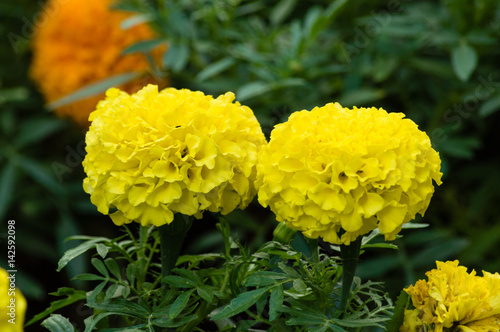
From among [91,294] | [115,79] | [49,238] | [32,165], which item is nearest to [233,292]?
[91,294]

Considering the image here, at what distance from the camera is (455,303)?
562mm

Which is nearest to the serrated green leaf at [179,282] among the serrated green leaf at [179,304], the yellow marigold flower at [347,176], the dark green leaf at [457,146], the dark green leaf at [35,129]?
the serrated green leaf at [179,304]

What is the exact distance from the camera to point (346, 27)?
1.45 meters

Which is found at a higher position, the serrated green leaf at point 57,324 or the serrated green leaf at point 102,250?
the serrated green leaf at point 102,250

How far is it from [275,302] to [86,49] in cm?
100

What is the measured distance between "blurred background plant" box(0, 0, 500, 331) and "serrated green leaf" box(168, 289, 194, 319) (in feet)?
1.95

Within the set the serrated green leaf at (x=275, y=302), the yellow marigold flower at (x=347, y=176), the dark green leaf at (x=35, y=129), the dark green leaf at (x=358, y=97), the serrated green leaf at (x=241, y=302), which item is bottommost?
the dark green leaf at (x=35, y=129)

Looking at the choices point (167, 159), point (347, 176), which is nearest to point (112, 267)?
point (167, 159)

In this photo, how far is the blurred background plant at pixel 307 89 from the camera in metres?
1.27

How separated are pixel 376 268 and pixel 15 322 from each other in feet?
3.10

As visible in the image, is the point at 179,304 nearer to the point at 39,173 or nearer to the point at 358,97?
the point at 358,97

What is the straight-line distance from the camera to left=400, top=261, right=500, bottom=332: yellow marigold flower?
57 cm

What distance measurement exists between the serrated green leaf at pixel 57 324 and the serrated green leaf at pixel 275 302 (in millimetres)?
190

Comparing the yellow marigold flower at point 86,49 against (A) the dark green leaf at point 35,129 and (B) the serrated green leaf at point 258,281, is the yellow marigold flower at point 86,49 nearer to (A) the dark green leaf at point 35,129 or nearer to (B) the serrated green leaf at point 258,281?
(A) the dark green leaf at point 35,129
